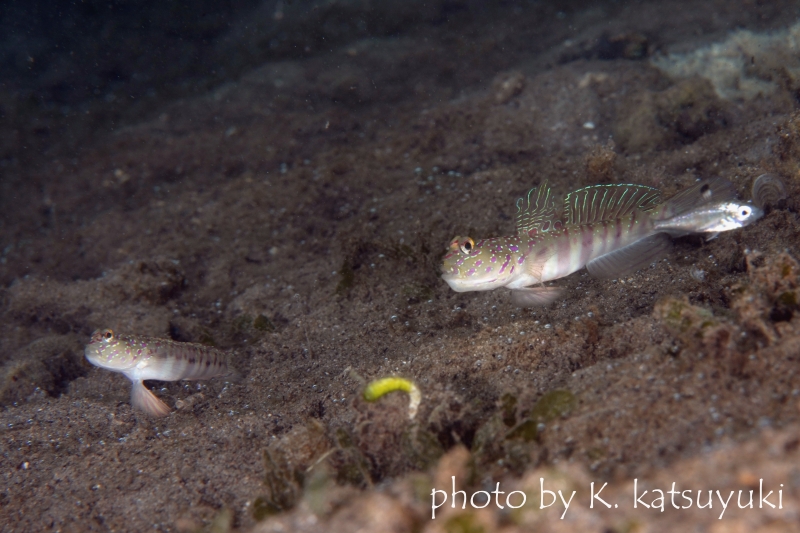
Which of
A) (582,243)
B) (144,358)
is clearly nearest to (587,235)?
(582,243)

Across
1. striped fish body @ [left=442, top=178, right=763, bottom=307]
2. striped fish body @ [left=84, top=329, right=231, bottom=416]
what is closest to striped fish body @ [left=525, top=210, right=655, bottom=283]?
striped fish body @ [left=442, top=178, right=763, bottom=307]

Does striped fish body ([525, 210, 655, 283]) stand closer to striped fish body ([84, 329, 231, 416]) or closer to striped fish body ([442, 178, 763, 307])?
striped fish body ([442, 178, 763, 307])

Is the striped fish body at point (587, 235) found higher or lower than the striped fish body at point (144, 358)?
higher

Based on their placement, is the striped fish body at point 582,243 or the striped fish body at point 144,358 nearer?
the striped fish body at point 582,243

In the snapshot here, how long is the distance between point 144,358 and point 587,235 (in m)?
4.13

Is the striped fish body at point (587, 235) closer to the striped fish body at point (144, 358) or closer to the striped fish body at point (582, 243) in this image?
the striped fish body at point (582, 243)

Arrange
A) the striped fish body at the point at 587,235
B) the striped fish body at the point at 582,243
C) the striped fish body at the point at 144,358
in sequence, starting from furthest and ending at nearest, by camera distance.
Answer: the striped fish body at the point at 144,358 < the striped fish body at the point at 582,243 < the striped fish body at the point at 587,235

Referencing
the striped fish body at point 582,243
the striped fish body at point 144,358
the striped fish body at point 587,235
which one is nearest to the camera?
the striped fish body at point 587,235

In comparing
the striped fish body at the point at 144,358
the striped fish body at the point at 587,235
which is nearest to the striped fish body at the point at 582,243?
the striped fish body at the point at 587,235

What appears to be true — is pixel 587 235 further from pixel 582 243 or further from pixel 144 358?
pixel 144 358

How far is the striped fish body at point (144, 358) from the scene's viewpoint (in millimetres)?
4168

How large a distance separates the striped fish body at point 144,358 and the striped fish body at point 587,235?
2.59m

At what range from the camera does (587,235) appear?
368cm

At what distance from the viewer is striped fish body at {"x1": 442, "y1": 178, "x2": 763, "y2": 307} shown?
3502mm
